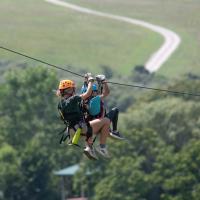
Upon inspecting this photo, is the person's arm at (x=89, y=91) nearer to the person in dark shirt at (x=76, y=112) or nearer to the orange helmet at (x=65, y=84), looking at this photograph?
the person in dark shirt at (x=76, y=112)

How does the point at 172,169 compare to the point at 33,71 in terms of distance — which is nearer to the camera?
the point at 172,169

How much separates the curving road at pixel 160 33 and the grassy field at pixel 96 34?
709 mm

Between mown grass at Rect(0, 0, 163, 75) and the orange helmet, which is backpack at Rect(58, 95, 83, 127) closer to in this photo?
the orange helmet

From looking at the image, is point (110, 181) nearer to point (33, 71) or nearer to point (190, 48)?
point (33, 71)

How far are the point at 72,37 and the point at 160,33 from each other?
1401cm

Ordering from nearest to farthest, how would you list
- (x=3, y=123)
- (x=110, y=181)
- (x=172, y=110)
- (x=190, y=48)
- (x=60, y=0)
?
1. (x=110, y=181)
2. (x=172, y=110)
3. (x=3, y=123)
4. (x=190, y=48)
5. (x=60, y=0)

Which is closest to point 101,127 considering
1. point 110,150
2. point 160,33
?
point 110,150

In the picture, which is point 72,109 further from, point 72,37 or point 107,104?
point 72,37

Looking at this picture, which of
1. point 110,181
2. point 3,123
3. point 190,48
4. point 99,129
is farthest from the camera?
point 190,48

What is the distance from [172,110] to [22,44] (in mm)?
59848

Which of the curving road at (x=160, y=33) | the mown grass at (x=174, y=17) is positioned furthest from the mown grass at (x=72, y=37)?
the mown grass at (x=174, y=17)

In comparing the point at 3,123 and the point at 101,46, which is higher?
the point at 101,46

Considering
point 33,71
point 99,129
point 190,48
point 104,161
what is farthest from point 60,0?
point 99,129

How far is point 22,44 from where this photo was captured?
6422 inches
